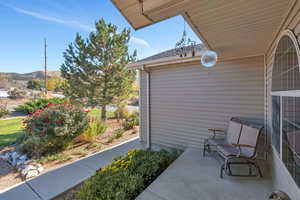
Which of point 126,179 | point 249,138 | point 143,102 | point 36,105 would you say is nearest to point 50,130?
point 143,102

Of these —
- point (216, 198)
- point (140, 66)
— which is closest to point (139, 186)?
point (216, 198)

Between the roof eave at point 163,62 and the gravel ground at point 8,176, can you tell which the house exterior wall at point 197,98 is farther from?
the gravel ground at point 8,176

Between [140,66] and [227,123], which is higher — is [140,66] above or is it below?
above

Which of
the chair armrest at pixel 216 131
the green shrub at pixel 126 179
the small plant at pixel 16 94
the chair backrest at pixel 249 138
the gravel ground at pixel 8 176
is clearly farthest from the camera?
the small plant at pixel 16 94

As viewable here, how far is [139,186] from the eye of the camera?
221 cm

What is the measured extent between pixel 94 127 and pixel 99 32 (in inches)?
199

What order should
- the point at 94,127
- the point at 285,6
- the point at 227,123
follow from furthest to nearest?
the point at 94,127
the point at 227,123
the point at 285,6

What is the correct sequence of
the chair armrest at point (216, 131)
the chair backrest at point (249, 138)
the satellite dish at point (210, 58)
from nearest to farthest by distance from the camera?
the satellite dish at point (210, 58), the chair backrest at point (249, 138), the chair armrest at point (216, 131)

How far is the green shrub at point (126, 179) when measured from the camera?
6.49 ft

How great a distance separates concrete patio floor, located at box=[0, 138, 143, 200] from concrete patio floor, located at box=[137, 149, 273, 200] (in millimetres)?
1763

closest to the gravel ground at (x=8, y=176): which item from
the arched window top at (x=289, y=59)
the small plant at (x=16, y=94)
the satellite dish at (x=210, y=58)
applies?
the satellite dish at (x=210, y=58)

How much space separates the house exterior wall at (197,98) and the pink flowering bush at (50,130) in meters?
2.53

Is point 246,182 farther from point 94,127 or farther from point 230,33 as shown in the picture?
point 94,127

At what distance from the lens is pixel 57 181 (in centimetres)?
289
